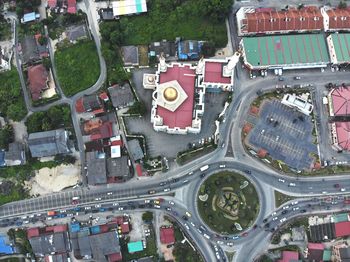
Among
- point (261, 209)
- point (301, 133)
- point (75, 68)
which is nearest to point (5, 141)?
point (75, 68)

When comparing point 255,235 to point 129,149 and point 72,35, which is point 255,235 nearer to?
point 129,149

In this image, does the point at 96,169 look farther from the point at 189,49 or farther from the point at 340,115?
the point at 340,115

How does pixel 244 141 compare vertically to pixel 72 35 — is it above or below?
below

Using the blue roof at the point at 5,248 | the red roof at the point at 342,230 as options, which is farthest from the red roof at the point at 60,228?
the red roof at the point at 342,230

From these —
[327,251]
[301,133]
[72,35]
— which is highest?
[72,35]

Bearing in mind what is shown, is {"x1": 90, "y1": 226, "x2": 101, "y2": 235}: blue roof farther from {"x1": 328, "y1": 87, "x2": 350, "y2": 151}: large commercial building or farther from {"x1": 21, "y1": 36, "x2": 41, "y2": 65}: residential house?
{"x1": 328, "y1": 87, "x2": 350, "y2": 151}: large commercial building

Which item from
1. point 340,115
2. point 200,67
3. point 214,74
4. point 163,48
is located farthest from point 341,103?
point 163,48
